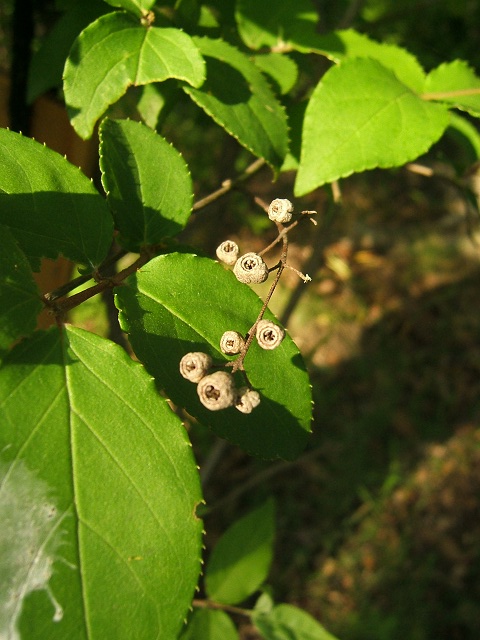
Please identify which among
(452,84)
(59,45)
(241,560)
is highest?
(452,84)

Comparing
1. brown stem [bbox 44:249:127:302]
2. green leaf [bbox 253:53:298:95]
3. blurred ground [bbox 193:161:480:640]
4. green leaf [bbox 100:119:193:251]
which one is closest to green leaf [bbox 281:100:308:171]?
green leaf [bbox 253:53:298:95]

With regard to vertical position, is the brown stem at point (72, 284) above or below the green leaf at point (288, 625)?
above

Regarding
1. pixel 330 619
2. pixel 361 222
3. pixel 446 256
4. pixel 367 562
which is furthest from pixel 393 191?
pixel 330 619

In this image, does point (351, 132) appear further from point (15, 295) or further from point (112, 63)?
point (15, 295)

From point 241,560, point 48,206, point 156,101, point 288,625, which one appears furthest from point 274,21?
point 288,625

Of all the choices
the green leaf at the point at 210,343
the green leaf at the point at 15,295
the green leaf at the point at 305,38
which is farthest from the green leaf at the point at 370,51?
the green leaf at the point at 15,295

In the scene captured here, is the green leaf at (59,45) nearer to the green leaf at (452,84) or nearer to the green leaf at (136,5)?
the green leaf at (136,5)
